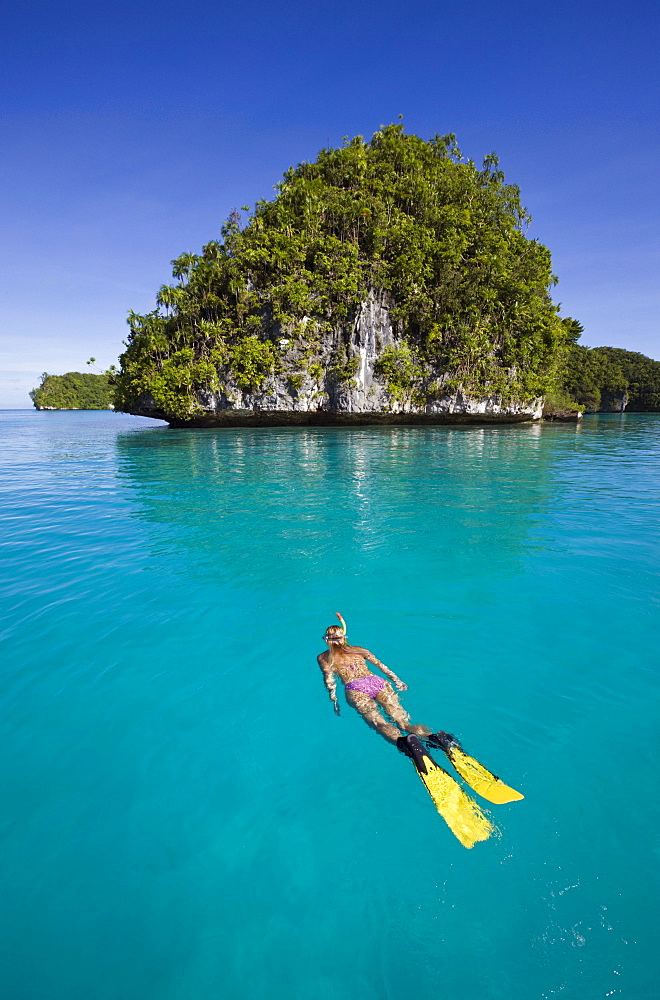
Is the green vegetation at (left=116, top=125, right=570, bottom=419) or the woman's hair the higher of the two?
the green vegetation at (left=116, top=125, right=570, bottom=419)

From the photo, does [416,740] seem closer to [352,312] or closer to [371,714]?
[371,714]

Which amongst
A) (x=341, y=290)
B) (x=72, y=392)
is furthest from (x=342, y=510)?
(x=72, y=392)

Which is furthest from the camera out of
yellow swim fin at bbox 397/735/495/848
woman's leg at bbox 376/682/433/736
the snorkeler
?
woman's leg at bbox 376/682/433/736

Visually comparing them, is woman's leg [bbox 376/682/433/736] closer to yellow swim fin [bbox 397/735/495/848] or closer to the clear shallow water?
the clear shallow water

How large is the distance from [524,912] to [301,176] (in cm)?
6007

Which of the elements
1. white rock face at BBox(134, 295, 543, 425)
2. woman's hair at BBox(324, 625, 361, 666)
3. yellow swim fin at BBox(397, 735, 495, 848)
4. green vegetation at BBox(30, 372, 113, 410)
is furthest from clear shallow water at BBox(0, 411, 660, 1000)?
green vegetation at BBox(30, 372, 113, 410)

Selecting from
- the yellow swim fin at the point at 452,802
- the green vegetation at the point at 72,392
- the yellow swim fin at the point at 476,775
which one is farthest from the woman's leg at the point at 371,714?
the green vegetation at the point at 72,392

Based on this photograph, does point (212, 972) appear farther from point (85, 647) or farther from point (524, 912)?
point (85, 647)

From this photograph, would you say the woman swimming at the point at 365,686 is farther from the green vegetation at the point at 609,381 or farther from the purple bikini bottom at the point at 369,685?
the green vegetation at the point at 609,381

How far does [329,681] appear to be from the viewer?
5180 millimetres

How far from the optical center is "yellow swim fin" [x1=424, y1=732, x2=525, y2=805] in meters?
3.70

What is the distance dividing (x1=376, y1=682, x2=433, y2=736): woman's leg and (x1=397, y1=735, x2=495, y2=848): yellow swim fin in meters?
0.37

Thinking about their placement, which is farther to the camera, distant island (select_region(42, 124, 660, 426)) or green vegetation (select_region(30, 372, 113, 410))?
green vegetation (select_region(30, 372, 113, 410))

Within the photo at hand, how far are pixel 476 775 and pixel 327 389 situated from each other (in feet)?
145
